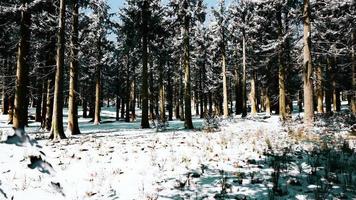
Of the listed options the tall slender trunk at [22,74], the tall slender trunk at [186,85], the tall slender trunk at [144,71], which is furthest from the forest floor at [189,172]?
the tall slender trunk at [144,71]

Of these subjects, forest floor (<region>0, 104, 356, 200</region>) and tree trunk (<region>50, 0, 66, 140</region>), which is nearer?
forest floor (<region>0, 104, 356, 200</region>)

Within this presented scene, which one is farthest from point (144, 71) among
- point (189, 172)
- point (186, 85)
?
point (189, 172)

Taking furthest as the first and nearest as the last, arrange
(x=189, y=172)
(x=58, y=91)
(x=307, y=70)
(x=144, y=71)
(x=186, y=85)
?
(x=144, y=71) < (x=186, y=85) < (x=307, y=70) < (x=58, y=91) < (x=189, y=172)

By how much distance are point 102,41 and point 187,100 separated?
19.0 m

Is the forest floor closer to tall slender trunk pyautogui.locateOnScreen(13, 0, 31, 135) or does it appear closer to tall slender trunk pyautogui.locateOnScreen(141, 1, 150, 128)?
tall slender trunk pyautogui.locateOnScreen(13, 0, 31, 135)

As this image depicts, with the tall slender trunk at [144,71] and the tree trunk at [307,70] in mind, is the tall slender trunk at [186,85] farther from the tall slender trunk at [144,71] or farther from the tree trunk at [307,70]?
the tree trunk at [307,70]

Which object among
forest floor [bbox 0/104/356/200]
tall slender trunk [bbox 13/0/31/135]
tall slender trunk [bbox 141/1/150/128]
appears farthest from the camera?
tall slender trunk [bbox 141/1/150/128]

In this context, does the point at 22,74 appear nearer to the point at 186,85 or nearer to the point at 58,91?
the point at 58,91

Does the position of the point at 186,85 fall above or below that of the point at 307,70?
below

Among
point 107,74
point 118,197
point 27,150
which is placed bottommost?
point 118,197

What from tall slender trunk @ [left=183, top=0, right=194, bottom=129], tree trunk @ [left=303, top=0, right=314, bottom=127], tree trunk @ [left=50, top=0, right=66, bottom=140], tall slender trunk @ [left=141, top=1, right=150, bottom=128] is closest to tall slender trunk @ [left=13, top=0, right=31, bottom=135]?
tree trunk @ [left=50, top=0, right=66, bottom=140]

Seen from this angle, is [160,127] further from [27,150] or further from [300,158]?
[27,150]

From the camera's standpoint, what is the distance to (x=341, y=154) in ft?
30.7

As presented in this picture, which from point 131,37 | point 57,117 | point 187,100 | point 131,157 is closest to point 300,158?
point 131,157
